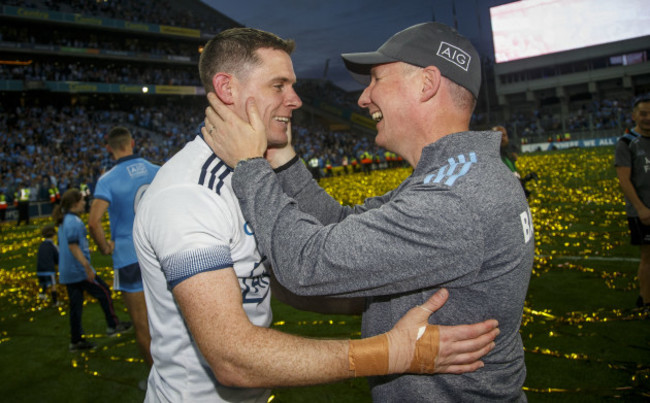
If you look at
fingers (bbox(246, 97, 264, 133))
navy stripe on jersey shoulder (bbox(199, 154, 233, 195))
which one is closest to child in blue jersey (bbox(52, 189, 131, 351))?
navy stripe on jersey shoulder (bbox(199, 154, 233, 195))

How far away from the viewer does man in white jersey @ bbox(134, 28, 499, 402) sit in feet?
5.28

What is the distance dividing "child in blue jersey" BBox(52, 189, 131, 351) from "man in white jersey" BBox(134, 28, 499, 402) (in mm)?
4468

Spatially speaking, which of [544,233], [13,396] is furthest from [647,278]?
[13,396]

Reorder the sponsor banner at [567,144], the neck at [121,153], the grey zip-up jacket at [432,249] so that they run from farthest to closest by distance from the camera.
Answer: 1. the sponsor banner at [567,144]
2. the neck at [121,153]
3. the grey zip-up jacket at [432,249]

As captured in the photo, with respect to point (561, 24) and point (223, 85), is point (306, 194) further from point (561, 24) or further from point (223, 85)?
point (561, 24)

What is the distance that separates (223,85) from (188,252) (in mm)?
983

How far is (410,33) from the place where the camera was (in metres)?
2.09

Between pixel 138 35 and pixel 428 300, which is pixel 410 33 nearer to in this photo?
pixel 428 300

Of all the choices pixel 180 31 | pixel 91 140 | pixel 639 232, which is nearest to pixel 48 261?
pixel 639 232

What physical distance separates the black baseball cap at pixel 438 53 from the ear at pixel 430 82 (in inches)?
1.0

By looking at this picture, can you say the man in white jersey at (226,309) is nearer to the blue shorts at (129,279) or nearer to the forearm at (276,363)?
the forearm at (276,363)

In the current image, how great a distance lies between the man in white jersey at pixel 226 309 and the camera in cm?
161

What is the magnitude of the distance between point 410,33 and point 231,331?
58.9 inches

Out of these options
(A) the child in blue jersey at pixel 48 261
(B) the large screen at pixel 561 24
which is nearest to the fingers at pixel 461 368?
(A) the child in blue jersey at pixel 48 261
